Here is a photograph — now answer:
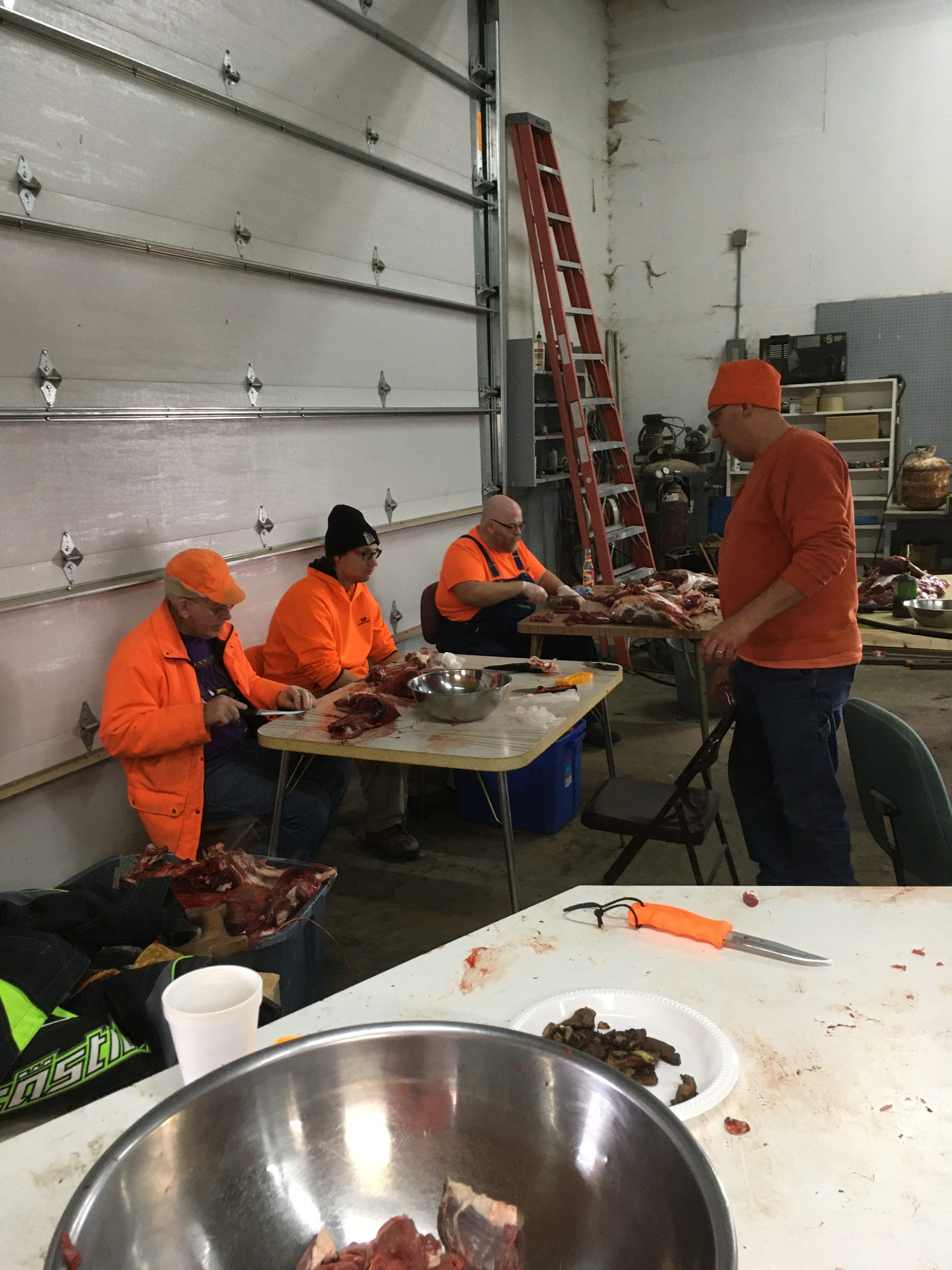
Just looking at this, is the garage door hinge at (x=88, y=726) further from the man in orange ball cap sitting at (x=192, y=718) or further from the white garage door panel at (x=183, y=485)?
the white garage door panel at (x=183, y=485)

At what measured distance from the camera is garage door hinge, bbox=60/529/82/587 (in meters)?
3.50

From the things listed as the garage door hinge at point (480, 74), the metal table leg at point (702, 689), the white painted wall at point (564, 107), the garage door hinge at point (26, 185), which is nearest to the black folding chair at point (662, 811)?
the metal table leg at point (702, 689)

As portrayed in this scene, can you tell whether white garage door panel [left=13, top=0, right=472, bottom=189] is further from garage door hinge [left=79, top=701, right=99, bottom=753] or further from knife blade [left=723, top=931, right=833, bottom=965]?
knife blade [left=723, top=931, right=833, bottom=965]

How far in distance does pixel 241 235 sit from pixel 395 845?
3.10m

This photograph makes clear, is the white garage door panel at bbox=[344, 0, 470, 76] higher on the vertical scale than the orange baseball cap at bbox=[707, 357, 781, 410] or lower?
higher

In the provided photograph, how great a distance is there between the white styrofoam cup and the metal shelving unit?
8.40 meters

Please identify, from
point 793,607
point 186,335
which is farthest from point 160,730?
point 793,607

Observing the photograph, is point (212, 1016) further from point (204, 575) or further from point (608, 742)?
point (608, 742)

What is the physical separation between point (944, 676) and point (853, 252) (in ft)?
14.9

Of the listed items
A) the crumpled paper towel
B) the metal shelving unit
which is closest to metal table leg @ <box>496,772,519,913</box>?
the crumpled paper towel

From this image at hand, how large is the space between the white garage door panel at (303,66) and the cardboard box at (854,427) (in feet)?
14.3

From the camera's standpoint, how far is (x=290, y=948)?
2711 mm

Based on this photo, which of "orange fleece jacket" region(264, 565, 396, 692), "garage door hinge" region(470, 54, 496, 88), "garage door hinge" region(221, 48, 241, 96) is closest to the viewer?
"orange fleece jacket" region(264, 565, 396, 692)

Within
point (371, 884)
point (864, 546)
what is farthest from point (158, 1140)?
point (864, 546)
